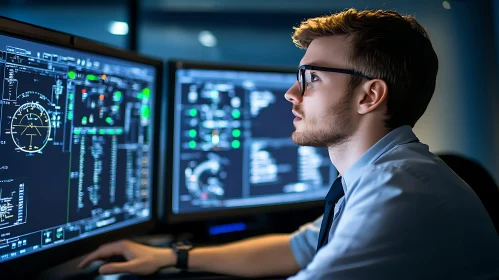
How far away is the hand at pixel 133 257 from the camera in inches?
37.5

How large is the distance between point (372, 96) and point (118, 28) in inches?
44.4

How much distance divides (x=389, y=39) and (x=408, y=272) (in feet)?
1.67

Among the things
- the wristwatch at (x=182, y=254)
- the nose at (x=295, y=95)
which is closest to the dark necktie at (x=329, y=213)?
the nose at (x=295, y=95)

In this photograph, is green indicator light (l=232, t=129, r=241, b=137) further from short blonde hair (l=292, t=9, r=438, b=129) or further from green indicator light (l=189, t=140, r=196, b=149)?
short blonde hair (l=292, t=9, r=438, b=129)

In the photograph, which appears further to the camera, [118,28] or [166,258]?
[118,28]

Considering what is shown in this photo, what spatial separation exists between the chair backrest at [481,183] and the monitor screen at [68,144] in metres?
0.87

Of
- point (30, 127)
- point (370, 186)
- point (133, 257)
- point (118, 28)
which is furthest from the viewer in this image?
point (118, 28)

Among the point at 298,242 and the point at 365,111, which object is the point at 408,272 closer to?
the point at 365,111

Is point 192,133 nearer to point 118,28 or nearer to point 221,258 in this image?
point 221,258

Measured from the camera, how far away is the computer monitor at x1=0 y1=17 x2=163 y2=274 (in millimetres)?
750

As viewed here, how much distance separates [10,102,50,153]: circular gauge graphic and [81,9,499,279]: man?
33 centimetres

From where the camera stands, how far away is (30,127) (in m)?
0.78

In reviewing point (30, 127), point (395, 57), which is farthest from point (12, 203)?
point (395, 57)

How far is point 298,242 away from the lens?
3.61ft
